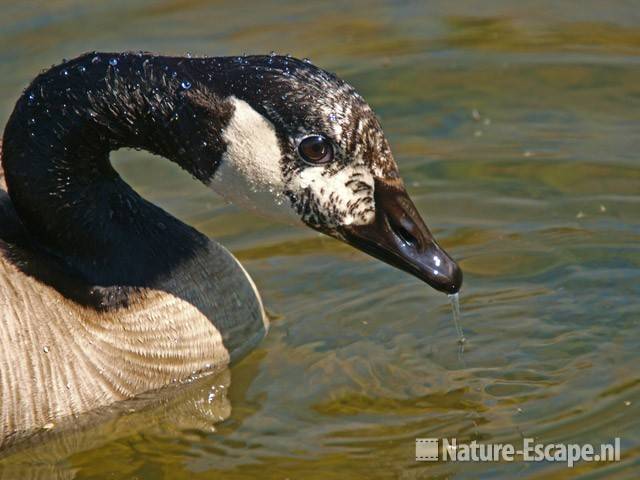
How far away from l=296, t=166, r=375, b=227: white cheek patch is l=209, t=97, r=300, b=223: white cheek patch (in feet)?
0.48

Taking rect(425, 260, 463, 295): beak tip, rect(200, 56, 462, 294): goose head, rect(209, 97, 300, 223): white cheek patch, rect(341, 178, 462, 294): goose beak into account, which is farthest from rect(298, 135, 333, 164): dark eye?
rect(425, 260, 463, 295): beak tip

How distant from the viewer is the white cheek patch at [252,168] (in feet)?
21.4

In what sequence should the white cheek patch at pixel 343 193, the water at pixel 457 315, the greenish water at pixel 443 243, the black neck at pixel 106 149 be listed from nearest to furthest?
the white cheek patch at pixel 343 193, the black neck at pixel 106 149, the greenish water at pixel 443 243, the water at pixel 457 315

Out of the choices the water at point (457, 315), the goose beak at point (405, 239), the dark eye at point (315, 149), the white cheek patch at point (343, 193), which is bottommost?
the water at point (457, 315)

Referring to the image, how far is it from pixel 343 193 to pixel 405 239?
Answer: 0.36 meters

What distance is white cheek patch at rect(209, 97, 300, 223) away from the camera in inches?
257

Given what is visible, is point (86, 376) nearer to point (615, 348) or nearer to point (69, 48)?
point (615, 348)

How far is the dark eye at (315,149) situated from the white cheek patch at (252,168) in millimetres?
127

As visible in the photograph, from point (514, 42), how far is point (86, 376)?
16.4ft

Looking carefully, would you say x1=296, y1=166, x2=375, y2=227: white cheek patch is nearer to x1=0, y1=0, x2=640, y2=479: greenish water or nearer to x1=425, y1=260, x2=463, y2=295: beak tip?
x1=425, y1=260, x2=463, y2=295: beak tip

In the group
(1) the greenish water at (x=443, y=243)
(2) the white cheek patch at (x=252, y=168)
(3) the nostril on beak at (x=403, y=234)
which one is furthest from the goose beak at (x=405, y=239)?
(1) the greenish water at (x=443, y=243)

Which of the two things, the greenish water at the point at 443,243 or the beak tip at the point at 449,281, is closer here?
the beak tip at the point at 449,281

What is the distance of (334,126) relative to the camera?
6379 millimetres

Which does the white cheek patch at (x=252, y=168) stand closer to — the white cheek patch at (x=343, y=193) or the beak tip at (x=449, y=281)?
the white cheek patch at (x=343, y=193)
